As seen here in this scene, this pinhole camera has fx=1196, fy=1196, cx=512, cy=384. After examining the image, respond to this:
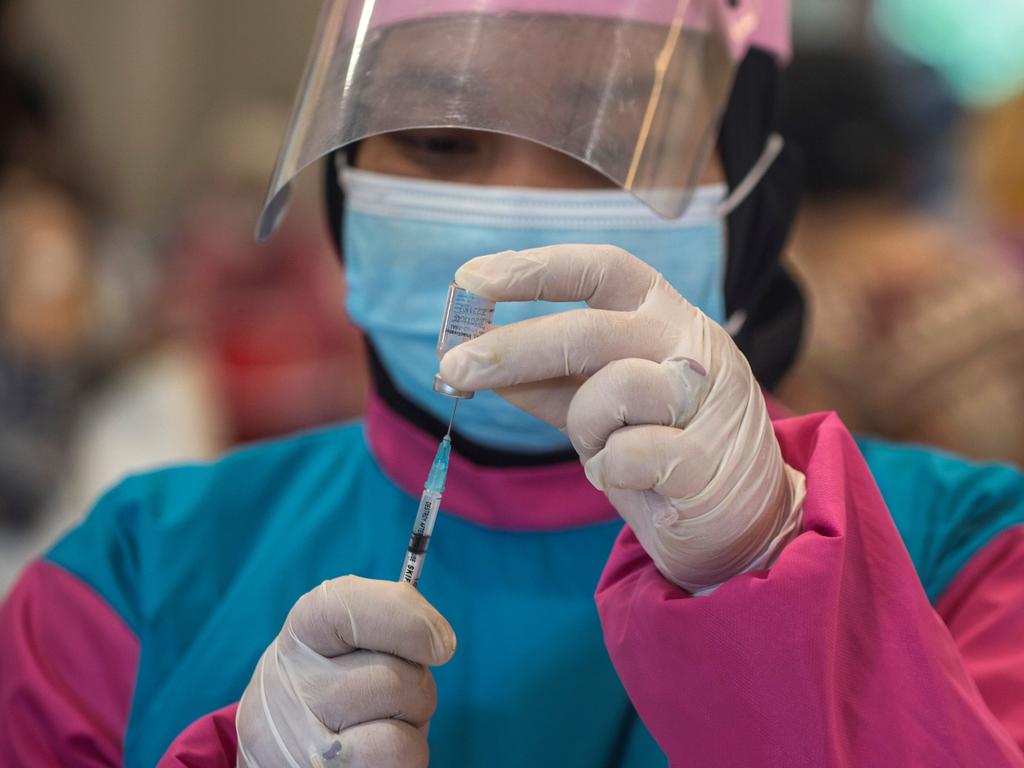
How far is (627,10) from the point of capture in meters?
1.17

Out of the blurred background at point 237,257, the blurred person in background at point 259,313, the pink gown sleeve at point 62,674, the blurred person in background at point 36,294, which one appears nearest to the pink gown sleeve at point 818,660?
the pink gown sleeve at point 62,674

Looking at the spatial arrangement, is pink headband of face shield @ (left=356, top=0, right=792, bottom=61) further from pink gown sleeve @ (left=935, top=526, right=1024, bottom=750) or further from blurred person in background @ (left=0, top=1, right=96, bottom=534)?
blurred person in background @ (left=0, top=1, right=96, bottom=534)

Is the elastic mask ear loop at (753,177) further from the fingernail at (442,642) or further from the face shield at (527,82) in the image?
the fingernail at (442,642)

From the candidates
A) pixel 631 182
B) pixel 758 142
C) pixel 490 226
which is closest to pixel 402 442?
pixel 490 226

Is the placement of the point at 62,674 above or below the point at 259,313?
above

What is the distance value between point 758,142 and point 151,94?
450 cm

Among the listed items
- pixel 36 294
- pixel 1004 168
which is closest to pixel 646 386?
pixel 36 294

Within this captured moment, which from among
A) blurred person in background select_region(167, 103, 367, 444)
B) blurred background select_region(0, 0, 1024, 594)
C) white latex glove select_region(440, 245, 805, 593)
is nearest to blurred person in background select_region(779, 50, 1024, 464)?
blurred background select_region(0, 0, 1024, 594)

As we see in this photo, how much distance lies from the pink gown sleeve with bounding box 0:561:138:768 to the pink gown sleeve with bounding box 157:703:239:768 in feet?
0.81

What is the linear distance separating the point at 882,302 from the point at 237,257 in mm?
2364

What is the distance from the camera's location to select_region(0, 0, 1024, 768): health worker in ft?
2.92

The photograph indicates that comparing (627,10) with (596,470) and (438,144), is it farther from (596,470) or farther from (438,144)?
(596,470)

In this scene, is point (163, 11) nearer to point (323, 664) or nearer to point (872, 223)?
point (872, 223)

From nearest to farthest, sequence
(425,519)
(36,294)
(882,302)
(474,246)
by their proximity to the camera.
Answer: (425,519) < (474,246) < (882,302) < (36,294)
